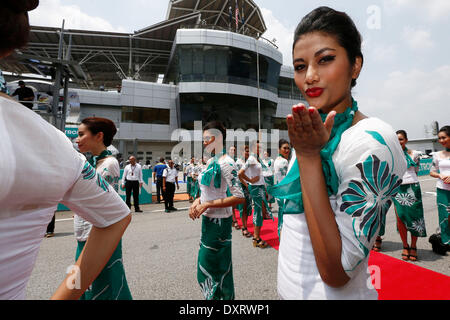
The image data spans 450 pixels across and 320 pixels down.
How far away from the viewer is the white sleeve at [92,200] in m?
0.68

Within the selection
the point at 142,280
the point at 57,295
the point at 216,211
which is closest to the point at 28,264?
the point at 57,295

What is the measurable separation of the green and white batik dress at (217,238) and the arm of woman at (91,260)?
69.7 inches

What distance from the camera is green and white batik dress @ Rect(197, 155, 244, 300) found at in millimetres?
2348

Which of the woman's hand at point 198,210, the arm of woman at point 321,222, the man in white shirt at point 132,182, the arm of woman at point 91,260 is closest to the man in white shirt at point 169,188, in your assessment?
the man in white shirt at point 132,182

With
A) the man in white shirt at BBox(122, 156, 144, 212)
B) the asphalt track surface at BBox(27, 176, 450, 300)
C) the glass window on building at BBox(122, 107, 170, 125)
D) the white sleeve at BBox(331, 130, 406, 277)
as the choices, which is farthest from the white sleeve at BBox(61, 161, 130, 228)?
the glass window on building at BBox(122, 107, 170, 125)

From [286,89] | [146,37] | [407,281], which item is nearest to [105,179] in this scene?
[407,281]

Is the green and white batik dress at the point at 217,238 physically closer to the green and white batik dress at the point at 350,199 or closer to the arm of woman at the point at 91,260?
the green and white batik dress at the point at 350,199

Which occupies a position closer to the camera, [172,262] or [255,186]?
[172,262]

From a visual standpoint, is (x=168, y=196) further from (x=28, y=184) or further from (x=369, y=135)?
(x=369, y=135)

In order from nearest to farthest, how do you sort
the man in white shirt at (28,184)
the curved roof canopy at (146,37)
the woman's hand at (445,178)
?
the man in white shirt at (28,184) < the woman's hand at (445,178) < the curved roof canopy at (146,37)

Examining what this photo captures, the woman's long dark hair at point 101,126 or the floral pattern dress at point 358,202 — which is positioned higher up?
the woman's long dark hair at point 101,126

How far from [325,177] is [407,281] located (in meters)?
3.12

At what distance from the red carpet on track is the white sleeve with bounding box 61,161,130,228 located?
2.24 metres

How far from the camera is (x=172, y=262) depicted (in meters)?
3.53
